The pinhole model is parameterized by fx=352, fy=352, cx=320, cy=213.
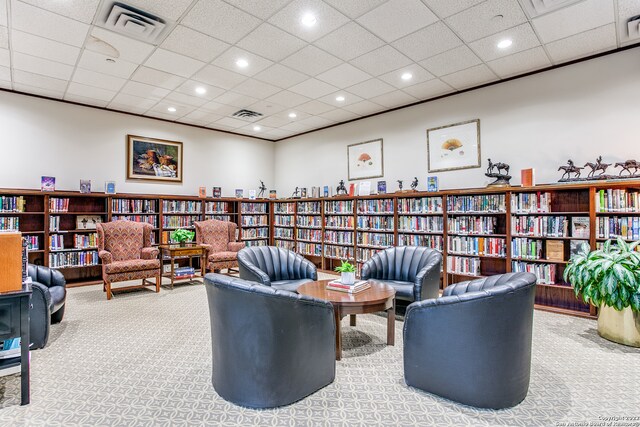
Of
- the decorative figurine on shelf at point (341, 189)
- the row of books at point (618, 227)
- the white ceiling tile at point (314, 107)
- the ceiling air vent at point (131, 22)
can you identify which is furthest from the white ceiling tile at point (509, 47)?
the ceiling air vent at point (131, 22)

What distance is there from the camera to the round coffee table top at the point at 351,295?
2995mm

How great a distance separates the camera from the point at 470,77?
5207mm

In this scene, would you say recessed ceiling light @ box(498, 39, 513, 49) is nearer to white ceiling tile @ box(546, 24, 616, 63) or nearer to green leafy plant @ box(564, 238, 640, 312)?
white ceiling tile @ box(546, 24, 616, 63)

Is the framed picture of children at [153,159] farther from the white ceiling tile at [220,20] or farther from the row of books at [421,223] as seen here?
the row of books at [421,223]

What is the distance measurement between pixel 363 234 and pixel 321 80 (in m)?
2.91

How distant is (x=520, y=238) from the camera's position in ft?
15.6

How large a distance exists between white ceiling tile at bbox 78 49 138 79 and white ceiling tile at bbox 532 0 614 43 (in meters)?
5.00

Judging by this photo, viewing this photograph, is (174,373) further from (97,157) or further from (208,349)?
(97,157)

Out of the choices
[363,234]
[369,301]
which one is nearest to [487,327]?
[369,301]

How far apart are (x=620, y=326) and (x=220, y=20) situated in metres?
5.00

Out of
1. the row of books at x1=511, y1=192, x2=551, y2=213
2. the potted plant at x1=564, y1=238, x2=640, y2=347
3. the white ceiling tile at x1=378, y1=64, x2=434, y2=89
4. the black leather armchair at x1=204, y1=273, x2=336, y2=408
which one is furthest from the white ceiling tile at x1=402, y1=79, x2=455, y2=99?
the black leather armchair at x1=204, y1=273, x2=336, y2=408

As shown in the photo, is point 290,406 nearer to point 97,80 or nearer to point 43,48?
point 43,48

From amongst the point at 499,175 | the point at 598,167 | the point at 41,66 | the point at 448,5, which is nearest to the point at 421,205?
the point at 499,175

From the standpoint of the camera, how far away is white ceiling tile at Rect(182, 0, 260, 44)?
136 inches
